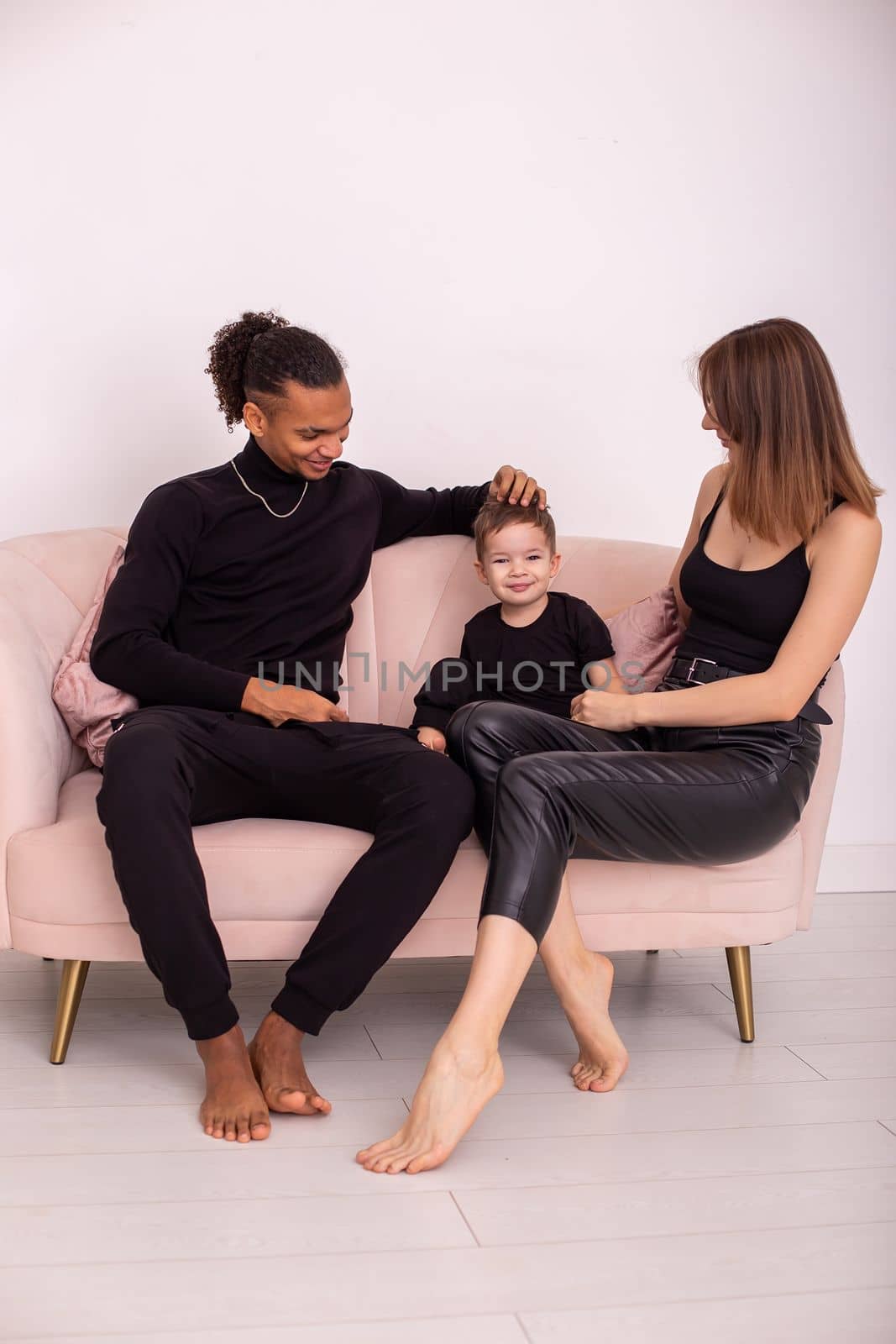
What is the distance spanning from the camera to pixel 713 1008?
7.78ft

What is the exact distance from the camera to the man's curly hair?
2.23 metres

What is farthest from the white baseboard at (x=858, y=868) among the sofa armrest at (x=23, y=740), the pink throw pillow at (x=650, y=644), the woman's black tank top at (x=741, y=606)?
the sofa armrest at (x=23, y=740)

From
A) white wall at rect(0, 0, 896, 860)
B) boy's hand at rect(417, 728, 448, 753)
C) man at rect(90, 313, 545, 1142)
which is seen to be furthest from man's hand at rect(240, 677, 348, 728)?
white wall at rect(0, 0, 896, 860)

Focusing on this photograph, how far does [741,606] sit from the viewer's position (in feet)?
6.70

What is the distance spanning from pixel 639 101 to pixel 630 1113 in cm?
226

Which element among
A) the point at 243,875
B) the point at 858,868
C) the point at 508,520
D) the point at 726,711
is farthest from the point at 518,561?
the point at 858,868

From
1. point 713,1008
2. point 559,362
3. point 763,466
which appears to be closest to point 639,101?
point 559,362

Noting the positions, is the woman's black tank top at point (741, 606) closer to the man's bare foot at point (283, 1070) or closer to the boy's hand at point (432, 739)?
the boy's hand at point (432, 739)

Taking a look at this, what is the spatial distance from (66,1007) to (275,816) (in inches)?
17.7

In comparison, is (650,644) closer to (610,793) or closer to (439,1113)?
(610,793)

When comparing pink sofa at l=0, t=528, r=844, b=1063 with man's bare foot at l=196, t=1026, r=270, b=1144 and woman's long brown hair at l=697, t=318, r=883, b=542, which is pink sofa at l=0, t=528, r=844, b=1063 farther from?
woman's long brown hair at l=697, t=318, r=883, b=542

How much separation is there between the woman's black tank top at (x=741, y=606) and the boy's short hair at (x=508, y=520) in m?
0.28

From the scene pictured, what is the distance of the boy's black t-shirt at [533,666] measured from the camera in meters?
2.29

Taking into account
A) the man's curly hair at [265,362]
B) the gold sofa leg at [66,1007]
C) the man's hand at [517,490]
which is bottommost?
the gold sofa leg at [66,1007]
